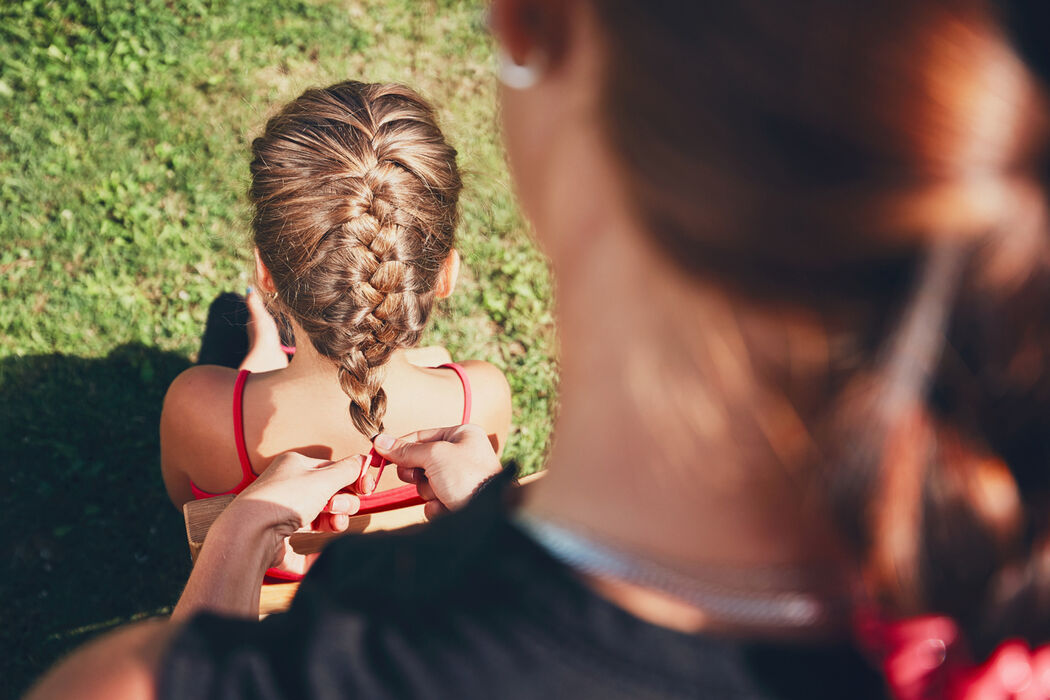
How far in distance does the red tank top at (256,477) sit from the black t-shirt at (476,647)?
1.37 metres

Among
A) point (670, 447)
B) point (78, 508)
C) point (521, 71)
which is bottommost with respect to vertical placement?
point (78, 508)

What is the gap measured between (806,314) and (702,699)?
443mm

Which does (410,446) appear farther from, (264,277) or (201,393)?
(201,393)

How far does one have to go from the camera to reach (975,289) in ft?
2.27

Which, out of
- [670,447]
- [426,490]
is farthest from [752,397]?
[426,490]

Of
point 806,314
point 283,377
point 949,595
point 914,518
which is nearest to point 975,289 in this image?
point 806,314

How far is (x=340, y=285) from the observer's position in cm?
210

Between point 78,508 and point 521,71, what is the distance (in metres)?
3.34

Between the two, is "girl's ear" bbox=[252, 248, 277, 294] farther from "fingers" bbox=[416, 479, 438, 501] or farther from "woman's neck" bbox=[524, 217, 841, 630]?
"woman's neck" bbox=[524, 217, 841, 630]

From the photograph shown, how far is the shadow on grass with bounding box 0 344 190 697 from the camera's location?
10.1 feet

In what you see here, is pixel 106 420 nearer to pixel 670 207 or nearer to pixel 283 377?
pixel 283 377

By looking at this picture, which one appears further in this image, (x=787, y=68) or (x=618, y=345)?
→ (x=618, y=345)

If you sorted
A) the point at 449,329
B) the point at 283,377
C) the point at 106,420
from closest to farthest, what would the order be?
the point at 283,377
the point at 106,420
the point at 449,329

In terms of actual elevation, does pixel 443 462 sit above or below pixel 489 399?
above
